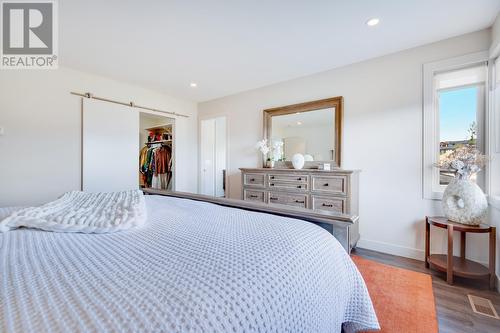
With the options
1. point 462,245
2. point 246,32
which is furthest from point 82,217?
point 462,245

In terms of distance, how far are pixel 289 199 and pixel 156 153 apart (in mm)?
3267

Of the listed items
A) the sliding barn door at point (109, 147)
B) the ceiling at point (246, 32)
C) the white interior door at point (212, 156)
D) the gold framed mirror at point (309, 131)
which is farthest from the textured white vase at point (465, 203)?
the sliding barn door at point (109, 147)

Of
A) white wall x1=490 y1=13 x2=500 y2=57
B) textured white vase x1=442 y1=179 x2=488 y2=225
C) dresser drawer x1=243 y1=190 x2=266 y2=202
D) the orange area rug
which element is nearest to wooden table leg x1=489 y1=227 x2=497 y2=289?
textured white vase x1=442 y1=179 x2=488 y2=225

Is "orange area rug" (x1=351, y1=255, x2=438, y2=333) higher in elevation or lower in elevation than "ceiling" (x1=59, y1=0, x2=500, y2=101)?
lower

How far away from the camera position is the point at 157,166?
459 centimetres

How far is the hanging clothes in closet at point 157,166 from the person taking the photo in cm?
454

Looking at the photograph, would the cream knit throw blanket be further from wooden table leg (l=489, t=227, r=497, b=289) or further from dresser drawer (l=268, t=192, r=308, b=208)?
wooden table leg (l=489, t=227, r=497, b=289)

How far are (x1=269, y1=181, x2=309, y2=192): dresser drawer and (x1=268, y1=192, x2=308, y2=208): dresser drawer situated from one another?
0.25 feet

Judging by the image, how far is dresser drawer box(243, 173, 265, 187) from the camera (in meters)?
3.01

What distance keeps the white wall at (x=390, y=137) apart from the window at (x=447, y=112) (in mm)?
75

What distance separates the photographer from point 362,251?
2508 millimetres

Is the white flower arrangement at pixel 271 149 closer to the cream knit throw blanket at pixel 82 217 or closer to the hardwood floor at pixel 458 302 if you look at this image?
the hardwood floor at pixel 458 302

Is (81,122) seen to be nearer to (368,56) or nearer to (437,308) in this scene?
(368,56)

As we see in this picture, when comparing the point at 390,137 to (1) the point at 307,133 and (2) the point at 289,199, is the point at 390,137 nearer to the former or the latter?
(1) the point at 307,133
